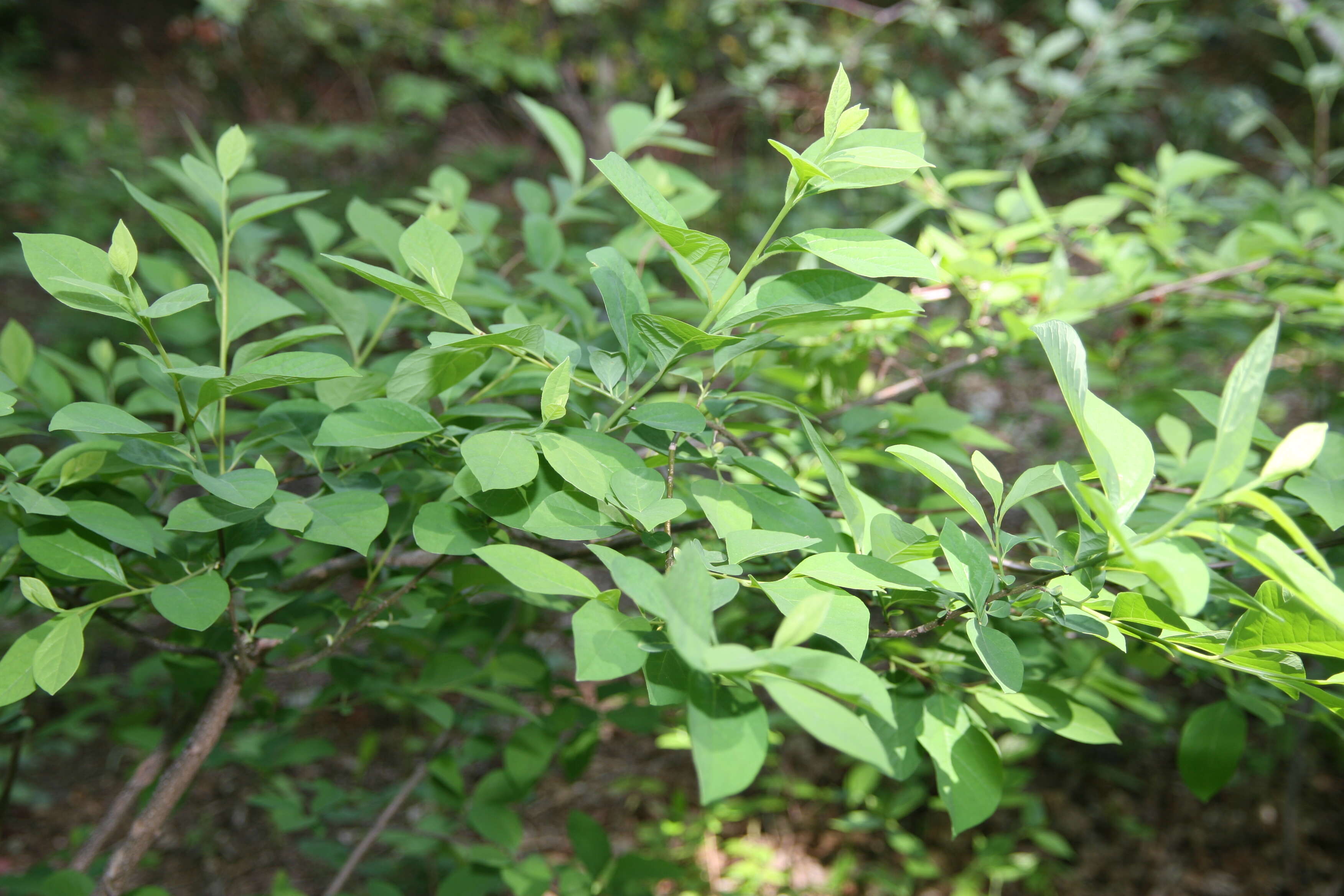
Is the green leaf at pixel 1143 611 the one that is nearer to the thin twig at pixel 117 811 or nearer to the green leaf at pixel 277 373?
the green leaf at pixel 277 373

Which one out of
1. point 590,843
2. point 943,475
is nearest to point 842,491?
point 943,475

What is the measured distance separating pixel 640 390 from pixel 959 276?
0.46 metres

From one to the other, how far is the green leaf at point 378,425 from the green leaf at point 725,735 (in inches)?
9.6

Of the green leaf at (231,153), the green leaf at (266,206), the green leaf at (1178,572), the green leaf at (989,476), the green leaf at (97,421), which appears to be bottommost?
the green leaf at (989,476)

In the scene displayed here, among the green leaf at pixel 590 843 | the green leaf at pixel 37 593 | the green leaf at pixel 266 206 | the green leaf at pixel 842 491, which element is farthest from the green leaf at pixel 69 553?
the green leaf at pixel 590 843

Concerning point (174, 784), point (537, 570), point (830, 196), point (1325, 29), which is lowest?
point (830, 196)

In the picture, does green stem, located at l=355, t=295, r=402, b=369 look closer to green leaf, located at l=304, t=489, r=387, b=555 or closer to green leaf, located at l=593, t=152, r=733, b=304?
green leaf, located at l=304, t=489, r=387, b=555

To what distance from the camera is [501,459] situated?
0.45 meters

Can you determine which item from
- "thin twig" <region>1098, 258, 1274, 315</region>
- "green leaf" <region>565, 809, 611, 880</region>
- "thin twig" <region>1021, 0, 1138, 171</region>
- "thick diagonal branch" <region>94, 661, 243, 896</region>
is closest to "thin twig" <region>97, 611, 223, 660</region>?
"thick diagonal branch" <region>94, 661, 243, 896</region>

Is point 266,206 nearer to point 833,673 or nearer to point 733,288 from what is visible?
Result: point 733,288

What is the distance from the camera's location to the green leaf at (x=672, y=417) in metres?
0.48

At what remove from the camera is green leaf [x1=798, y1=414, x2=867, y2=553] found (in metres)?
0.48

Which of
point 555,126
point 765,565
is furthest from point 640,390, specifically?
point 555,126

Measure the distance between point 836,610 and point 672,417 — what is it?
0.16 metres
